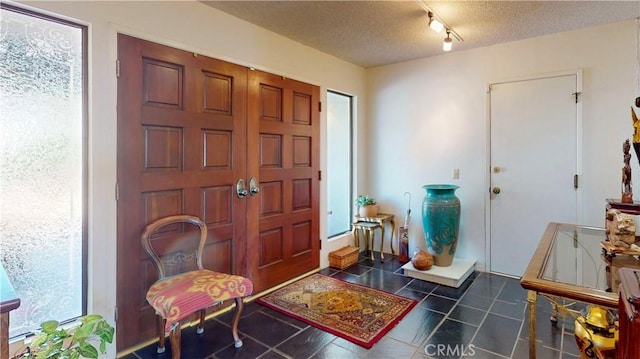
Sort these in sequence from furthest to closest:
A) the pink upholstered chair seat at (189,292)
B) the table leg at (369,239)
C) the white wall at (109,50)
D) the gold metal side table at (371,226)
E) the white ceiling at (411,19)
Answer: the table leg at (369,239)
the gold metal side table at (371,226)
the white ceiling at (411,19)
the white wall at (109,50)
the pink upholstered chair seat at (189,292)

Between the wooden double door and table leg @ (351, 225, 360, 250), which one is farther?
table leg @ (351, 225, 360, 250)


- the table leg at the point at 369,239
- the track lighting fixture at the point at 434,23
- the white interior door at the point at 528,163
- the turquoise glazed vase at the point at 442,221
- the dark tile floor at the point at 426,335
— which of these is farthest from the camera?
the table leg at the point at 369,239

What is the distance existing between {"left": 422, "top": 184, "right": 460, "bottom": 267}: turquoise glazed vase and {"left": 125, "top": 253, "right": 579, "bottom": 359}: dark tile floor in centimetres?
53

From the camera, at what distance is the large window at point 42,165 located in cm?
175

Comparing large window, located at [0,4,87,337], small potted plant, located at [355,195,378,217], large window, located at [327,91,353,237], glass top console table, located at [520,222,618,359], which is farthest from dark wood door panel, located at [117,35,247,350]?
glass top console table, located at [520,222,618,359]

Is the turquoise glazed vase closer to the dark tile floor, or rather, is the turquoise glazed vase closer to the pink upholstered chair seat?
the dark tile floor

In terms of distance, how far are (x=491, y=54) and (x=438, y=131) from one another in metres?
0.97

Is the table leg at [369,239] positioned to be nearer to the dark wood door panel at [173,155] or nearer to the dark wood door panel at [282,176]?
the dark wood door panel at [282,176]

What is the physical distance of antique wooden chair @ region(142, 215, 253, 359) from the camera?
187 cm

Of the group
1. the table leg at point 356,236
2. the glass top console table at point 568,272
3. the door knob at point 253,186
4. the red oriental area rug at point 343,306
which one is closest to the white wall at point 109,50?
the door knob at point 253,186

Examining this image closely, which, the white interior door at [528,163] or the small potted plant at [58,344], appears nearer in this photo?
the small potted plant at [58,344]

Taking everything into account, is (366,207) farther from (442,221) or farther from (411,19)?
(411,19)

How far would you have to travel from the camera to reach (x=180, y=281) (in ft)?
6.91

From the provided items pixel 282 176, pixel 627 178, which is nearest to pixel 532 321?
pixel 627 178
